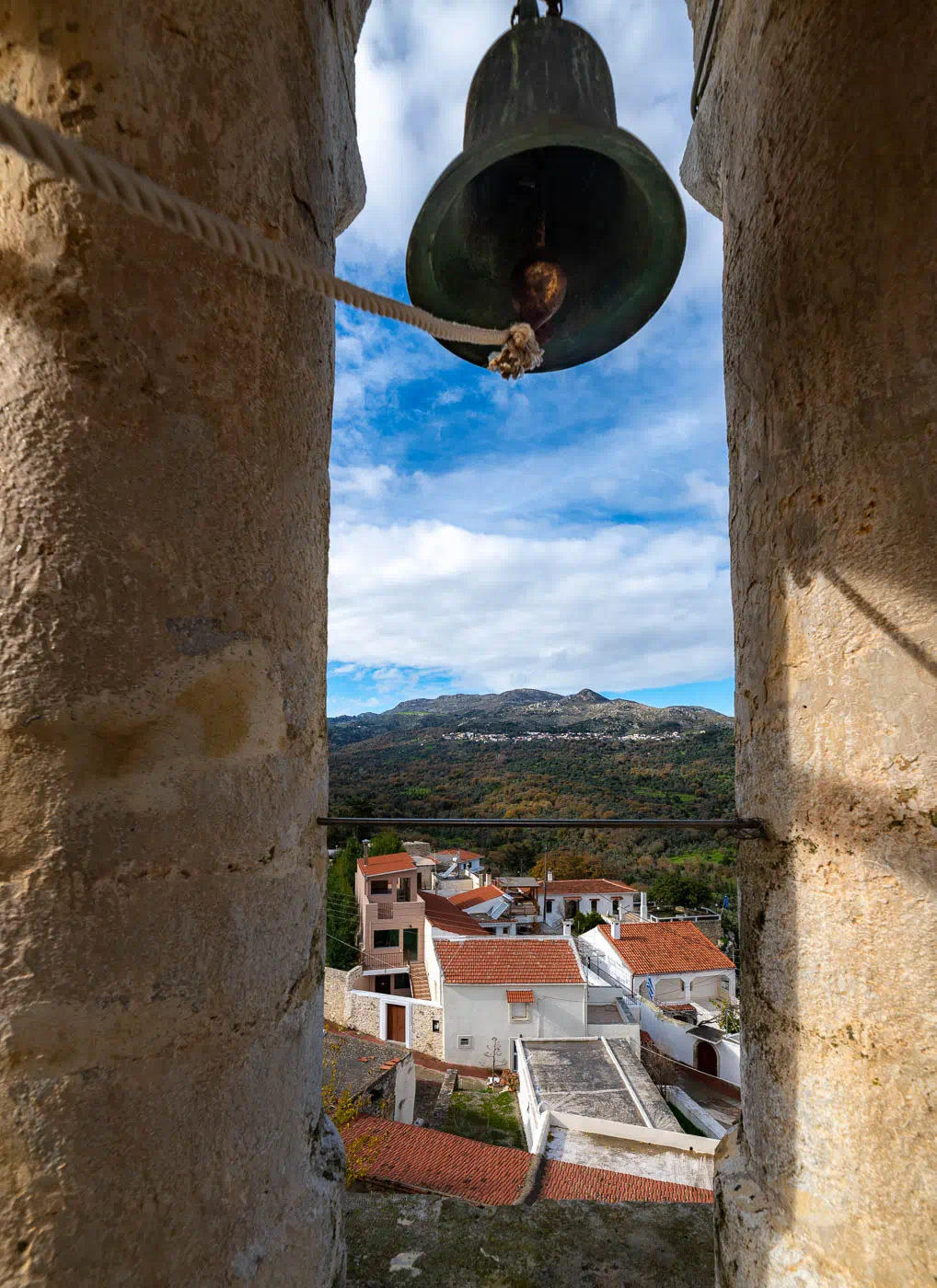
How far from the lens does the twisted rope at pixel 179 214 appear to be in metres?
0.72

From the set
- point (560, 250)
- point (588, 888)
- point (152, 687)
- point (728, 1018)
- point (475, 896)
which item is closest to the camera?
point (152, 687)

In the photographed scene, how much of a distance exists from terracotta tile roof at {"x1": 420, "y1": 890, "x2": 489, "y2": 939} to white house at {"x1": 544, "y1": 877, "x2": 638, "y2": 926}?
6.97 metres

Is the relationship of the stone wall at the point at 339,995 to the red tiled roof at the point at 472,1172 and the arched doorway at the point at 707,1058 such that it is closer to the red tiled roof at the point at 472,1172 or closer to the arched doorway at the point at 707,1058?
the red tiled roof at the point at 472,1172

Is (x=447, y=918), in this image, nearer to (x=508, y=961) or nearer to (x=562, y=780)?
(x=508, y=961)

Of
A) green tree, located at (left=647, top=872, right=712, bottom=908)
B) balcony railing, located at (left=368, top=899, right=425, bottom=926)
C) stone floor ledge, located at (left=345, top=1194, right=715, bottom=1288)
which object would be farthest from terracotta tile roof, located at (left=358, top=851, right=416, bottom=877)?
stone floor ledge, located at (left=345, top=1194, right=715, bottom=1288)

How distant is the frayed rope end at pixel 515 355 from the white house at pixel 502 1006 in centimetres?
1765

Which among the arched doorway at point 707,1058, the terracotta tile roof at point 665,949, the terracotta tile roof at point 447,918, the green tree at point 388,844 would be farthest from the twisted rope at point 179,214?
the green tree at point 388,844

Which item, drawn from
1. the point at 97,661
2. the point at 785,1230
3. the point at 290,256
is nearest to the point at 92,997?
the point at 97,661

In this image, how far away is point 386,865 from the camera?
22.2 m

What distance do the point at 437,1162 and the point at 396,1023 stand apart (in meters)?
8.88

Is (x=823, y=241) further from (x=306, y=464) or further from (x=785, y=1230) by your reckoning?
(x=785, y=1230)

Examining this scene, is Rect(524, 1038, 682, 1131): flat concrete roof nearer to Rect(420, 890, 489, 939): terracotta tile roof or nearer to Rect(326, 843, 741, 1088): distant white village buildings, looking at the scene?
Rect(326, 843, 741, 1088): distant white village buildings

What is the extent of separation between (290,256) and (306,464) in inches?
13.8

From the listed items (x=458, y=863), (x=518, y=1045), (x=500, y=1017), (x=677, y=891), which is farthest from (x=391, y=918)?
(x=677, y=891)
